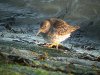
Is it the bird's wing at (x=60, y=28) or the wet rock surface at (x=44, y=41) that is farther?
the bird's wing at (x=60, y=28)

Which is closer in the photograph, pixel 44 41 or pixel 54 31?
pixel 54 31

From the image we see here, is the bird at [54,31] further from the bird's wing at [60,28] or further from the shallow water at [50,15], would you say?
the shallow water at [50,15]

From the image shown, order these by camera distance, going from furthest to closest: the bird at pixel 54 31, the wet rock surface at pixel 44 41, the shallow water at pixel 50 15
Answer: the shallow water at pixel 50 15
the bird at pixel 54 31
the wet rock surface at pixel 44 41

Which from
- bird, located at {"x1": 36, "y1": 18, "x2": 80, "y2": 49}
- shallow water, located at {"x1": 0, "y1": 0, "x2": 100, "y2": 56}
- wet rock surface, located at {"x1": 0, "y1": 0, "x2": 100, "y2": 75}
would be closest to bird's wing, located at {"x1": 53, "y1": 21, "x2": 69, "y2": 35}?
bird, located at {"x1": 36, "y1": 18, "x2": 80, "y2": 49}

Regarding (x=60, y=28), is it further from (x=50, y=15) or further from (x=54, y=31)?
(x=50, y=15)

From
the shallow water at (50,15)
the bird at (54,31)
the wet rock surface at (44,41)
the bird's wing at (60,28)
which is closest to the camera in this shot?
the wet rock surface at (44,41)

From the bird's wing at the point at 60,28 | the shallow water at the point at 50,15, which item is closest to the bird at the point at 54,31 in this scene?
the bird's wing at the point at 60,28

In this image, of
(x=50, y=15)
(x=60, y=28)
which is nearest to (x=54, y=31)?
(x=60, y=28)

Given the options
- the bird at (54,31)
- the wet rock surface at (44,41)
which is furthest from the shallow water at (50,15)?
the bird at (54,31)

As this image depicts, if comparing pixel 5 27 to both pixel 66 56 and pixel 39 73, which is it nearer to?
pixel 66 56

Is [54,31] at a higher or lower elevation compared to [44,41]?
higher

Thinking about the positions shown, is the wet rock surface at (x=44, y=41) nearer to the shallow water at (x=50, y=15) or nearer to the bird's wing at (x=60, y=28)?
the shallow water at (x=50, y=15)
